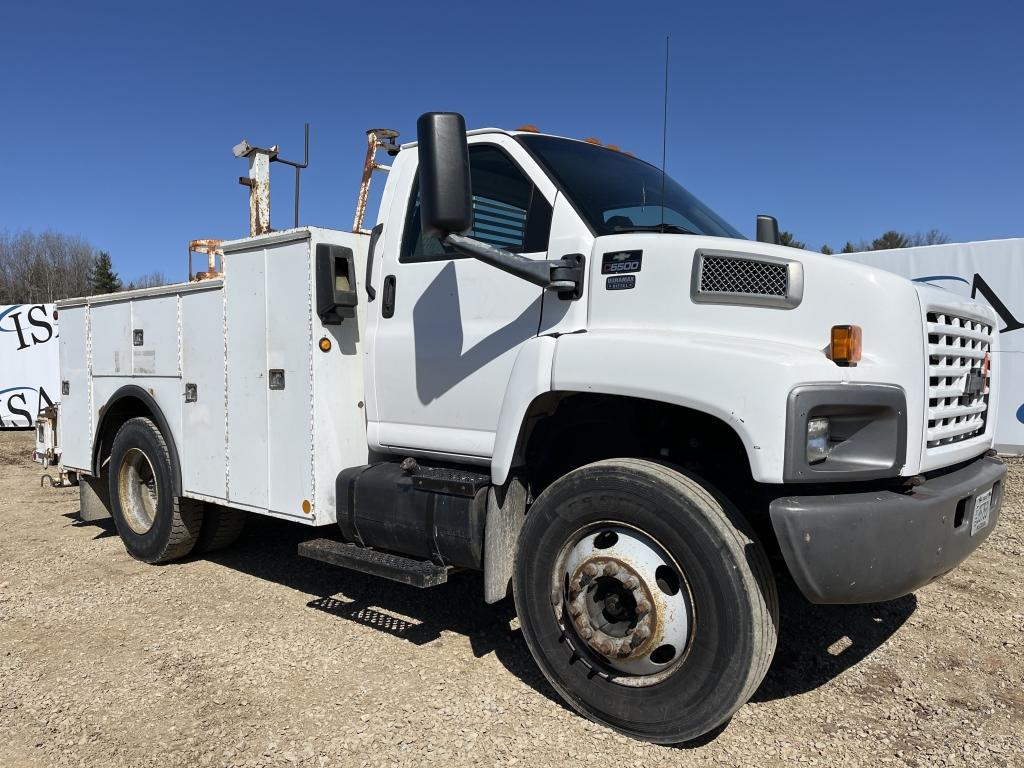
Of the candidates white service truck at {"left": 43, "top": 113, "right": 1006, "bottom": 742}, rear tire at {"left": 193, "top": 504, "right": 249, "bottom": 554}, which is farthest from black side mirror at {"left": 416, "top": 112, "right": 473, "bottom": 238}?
rear tire at {"left": 193, "top": 504, "right": 249, "bottom": 554}

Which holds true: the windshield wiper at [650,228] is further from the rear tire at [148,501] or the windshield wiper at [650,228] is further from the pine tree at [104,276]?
the pine tree at [104,276]

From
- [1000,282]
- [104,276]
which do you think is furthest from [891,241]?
[104,276]

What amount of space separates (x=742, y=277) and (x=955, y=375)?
0.98 metres

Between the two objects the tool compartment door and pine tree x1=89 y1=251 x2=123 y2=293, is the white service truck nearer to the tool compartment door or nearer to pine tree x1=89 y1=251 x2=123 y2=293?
the tool compartment door

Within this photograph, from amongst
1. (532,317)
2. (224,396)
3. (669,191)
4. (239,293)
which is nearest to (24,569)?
(224,396)

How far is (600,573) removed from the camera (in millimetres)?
3107

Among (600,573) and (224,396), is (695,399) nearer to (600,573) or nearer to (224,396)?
(600,573)

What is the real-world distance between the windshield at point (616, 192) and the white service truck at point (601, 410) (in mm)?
19

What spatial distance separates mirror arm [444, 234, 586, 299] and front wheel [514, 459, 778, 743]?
79 centimetres

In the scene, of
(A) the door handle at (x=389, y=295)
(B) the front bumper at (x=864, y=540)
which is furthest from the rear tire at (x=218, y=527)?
(B) the front bumper at (x=864, y=540)

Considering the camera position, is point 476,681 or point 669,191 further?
point 669,191

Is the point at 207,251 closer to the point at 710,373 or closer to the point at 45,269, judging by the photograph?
the point at 710,373

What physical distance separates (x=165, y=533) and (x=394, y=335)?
2.61 metres

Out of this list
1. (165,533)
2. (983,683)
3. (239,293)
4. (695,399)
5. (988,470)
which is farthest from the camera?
(165,533)
